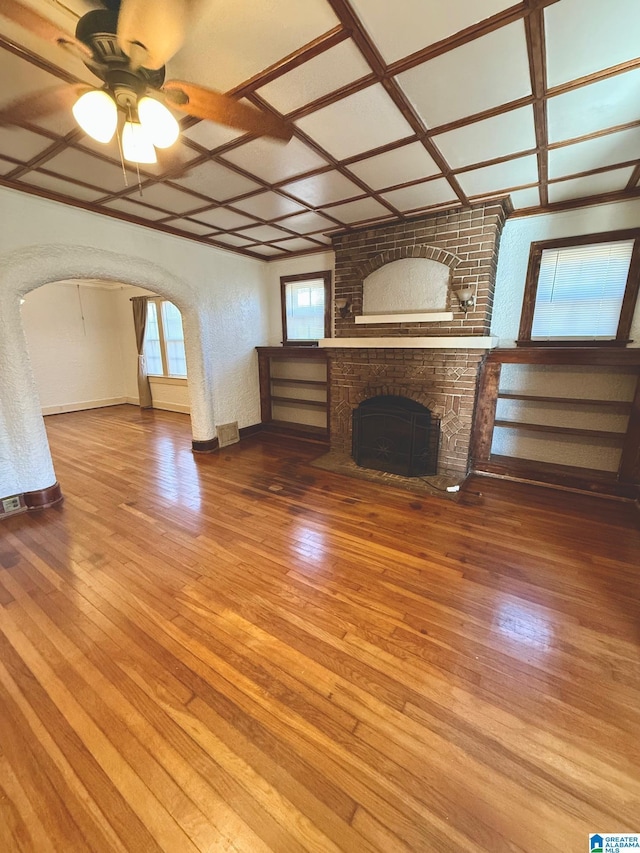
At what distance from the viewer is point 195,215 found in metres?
3.44

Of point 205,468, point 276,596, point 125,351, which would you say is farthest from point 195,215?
point 125,351

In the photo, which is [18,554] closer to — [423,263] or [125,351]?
[423,263]

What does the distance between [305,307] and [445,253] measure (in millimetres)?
2242

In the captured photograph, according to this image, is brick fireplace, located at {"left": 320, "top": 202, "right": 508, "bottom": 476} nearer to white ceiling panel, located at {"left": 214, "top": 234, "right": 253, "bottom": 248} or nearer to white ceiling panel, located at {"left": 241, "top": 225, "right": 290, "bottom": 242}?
white ceiling panel, located at {"left": 241, "top": 225, "right": 290, "bottom": 242}

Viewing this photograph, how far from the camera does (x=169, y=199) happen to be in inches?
120

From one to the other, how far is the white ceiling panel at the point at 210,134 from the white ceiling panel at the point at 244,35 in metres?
0.29

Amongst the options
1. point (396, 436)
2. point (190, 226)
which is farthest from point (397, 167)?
point (396, 436)

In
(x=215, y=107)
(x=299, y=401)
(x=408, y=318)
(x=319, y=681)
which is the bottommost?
(x=319, y=681)

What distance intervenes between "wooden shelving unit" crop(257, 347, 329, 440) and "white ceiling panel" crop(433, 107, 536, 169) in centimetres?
289

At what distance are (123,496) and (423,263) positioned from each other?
13.4ft

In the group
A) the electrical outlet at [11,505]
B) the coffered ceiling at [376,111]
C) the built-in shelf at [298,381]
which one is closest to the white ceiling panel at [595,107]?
the coffered ceiling at [376,111]

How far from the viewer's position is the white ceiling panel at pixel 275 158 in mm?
2186

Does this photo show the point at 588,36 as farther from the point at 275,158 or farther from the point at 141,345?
the point at 141,345

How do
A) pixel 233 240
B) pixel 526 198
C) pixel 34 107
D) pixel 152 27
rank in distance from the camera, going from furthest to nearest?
pixel 233 240
pixel 526 198
pixel 34 107
pixel 152 27
